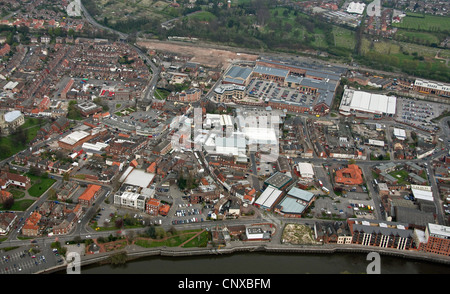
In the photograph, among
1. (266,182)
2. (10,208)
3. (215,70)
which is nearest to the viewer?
(10,208)

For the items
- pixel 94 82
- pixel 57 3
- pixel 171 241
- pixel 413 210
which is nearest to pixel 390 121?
pixel 413 210

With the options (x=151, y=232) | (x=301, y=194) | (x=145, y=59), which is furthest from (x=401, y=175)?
(x=145, y=59)

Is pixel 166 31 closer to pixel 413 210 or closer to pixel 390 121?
pixel 390 121

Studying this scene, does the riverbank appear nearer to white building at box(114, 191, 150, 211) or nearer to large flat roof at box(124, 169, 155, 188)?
white building at box(114, 191, 150, 211)

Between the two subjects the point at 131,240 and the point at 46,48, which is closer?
the point at 131,240

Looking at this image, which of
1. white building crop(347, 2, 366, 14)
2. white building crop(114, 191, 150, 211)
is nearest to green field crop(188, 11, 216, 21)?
white building crop(347, 2, 366, 14)

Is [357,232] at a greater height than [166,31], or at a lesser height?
lesser

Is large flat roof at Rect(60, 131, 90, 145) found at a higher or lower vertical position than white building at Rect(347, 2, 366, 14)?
lower
